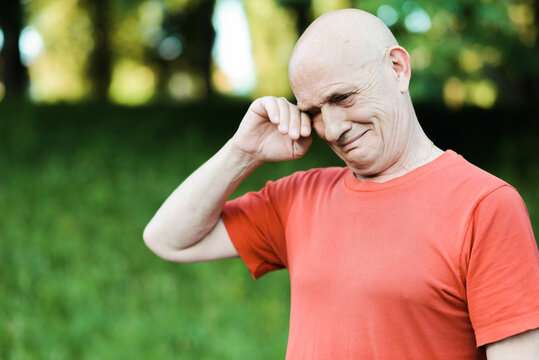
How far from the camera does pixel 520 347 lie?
1460 millimetres

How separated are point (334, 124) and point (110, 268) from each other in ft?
14.8

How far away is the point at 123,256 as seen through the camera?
6020 mm

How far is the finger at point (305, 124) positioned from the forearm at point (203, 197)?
0.86ft

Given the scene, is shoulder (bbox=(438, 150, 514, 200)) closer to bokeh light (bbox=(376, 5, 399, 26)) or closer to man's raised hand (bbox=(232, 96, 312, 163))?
man's raised hand (bbox=(232, 96, 312, 163))

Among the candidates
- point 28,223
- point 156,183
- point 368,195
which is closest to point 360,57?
point 368,195

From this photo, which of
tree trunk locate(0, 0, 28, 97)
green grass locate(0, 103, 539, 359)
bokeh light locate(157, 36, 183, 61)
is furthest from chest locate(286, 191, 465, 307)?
bokeh light locate(157, 36, 183, 61)

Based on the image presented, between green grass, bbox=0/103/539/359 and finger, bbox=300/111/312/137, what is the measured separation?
3.35 meters

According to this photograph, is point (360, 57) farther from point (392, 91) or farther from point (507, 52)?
point (507, 52)

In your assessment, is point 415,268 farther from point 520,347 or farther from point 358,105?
point 358,105

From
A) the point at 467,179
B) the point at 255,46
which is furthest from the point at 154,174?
the point at 255,46

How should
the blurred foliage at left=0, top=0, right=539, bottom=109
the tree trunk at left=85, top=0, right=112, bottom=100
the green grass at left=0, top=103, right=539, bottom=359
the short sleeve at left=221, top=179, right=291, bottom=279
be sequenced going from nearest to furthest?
1. the short sleeve at left=221, top=179, right=291, bottom=279
2. the green grass at left=0, top=103, right=539, bottom=359
3. the blurred foliage at left=0, top=0, right=539, bottom=109
4. the tree trunk at left=85, top=0, right=112, bottom=100

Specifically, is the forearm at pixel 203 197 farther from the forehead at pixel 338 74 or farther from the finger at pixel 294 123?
the forehead at pixel 338 74

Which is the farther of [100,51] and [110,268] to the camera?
[100,51]

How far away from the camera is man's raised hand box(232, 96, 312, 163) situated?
1855 mm
